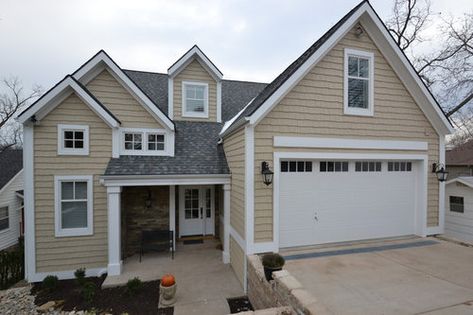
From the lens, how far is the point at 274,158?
5.41 m

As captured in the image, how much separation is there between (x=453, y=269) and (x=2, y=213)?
712 inches

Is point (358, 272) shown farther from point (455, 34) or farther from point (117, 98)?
point (455, 34)

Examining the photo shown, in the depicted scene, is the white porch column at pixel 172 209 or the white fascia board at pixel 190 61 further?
the white fascia board at pixel 190 61

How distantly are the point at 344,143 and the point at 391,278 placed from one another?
3242mm

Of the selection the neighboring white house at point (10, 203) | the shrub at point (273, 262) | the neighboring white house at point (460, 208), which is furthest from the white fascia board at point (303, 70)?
the neighboring white house at point (10, 203)

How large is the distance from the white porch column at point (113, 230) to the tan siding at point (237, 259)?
3325 millimetres

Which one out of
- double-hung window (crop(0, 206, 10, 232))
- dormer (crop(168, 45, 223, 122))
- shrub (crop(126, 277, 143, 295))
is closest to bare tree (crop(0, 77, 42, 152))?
double-hung window (crop(0, 206, 10, 232))

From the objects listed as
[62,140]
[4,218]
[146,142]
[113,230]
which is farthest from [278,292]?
[4,218]

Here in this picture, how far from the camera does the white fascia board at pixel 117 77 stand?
6.99 meters

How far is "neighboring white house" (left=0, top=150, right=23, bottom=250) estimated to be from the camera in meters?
11.2

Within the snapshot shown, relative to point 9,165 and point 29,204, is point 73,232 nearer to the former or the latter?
point 29,204

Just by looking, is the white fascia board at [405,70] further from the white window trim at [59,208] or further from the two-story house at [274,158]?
the white window trim at [59,208]

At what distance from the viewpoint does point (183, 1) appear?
7.50m

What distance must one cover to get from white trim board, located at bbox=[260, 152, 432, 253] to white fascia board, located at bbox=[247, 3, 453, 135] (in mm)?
1118
